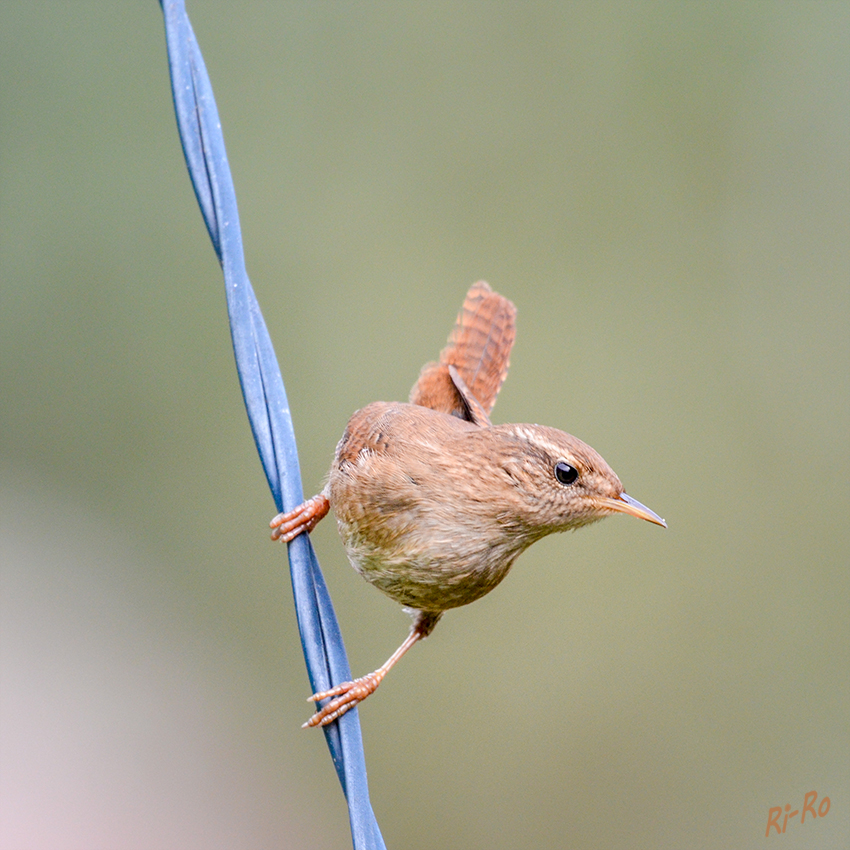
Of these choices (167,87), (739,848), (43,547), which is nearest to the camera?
(739,848)

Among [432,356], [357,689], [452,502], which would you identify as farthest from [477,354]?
[432,356]

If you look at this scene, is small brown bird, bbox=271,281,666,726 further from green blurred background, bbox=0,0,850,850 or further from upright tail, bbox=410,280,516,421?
green blurred background, bbox=0,0,850,850

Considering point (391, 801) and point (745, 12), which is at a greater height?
point (745, 12)

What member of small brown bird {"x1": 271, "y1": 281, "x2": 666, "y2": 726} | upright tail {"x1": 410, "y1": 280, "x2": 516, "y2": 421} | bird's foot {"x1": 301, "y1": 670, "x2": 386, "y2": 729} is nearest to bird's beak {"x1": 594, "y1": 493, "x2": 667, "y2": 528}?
small brown bird {"x1": 271, "y1": 281, "x2": 666, "y2": 726}

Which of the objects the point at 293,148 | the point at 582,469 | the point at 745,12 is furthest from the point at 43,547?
the point at 745,12

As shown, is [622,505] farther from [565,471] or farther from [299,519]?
[299,519]

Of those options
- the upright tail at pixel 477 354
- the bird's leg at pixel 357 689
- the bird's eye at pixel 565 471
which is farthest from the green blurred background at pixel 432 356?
the bird's eye at pixel 565 471

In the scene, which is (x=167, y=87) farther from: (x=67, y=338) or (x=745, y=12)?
(x=745, y=12)

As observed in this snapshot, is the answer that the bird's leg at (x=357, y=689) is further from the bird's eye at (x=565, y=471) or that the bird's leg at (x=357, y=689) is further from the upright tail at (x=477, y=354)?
the upright tail at (x=477, y=354)
